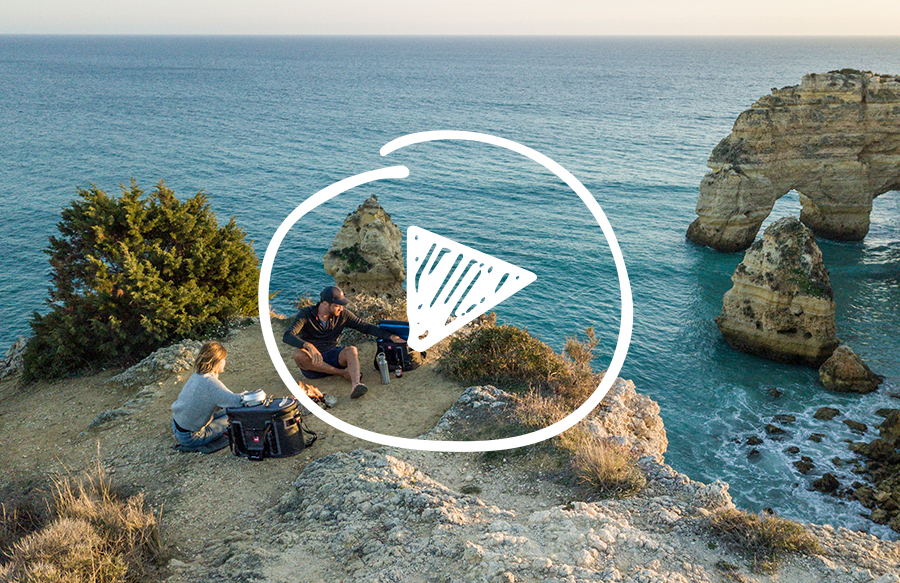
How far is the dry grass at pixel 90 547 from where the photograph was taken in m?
5.91

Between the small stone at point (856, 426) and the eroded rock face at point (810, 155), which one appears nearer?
the small stone at point (856, 426)

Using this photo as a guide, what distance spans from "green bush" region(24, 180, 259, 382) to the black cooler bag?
6.03 m

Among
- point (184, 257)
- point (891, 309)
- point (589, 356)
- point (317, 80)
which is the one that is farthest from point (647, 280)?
point (317, 80)

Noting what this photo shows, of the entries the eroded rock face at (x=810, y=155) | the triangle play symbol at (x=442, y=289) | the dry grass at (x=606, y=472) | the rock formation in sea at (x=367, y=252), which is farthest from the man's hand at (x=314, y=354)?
the eroded rock face at (x=810, y=155)

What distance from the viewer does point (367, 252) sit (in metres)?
21.4

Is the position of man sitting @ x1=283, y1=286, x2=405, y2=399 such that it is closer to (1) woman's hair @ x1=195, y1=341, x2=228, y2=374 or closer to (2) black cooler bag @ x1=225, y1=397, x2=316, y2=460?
(2) black cooler bag @ x1=225, y1=397, x2=316, y2=460

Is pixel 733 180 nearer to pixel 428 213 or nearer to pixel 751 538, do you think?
pixel 428 213

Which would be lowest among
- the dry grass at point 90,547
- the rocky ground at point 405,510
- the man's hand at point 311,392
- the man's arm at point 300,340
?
the rocky ground at point 405,510

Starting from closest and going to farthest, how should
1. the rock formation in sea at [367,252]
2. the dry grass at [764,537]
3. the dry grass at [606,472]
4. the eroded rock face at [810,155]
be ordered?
the dry grass at [764,537] < the dry grass at [606,472] < the rock formation in sea at [367,252] < the eroded rock face at [810,155]

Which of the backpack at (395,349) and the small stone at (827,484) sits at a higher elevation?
the backpack at (395,349)

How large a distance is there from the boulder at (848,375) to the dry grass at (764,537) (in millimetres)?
19133

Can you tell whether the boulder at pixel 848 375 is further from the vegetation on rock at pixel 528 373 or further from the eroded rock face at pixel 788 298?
the vegetation on rock at pixel 528 373

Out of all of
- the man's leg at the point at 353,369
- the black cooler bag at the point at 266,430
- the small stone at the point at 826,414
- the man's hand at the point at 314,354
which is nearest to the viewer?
the black cooler bag at the point at 266,430

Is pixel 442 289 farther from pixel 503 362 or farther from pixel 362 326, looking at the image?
pixel 503 362
